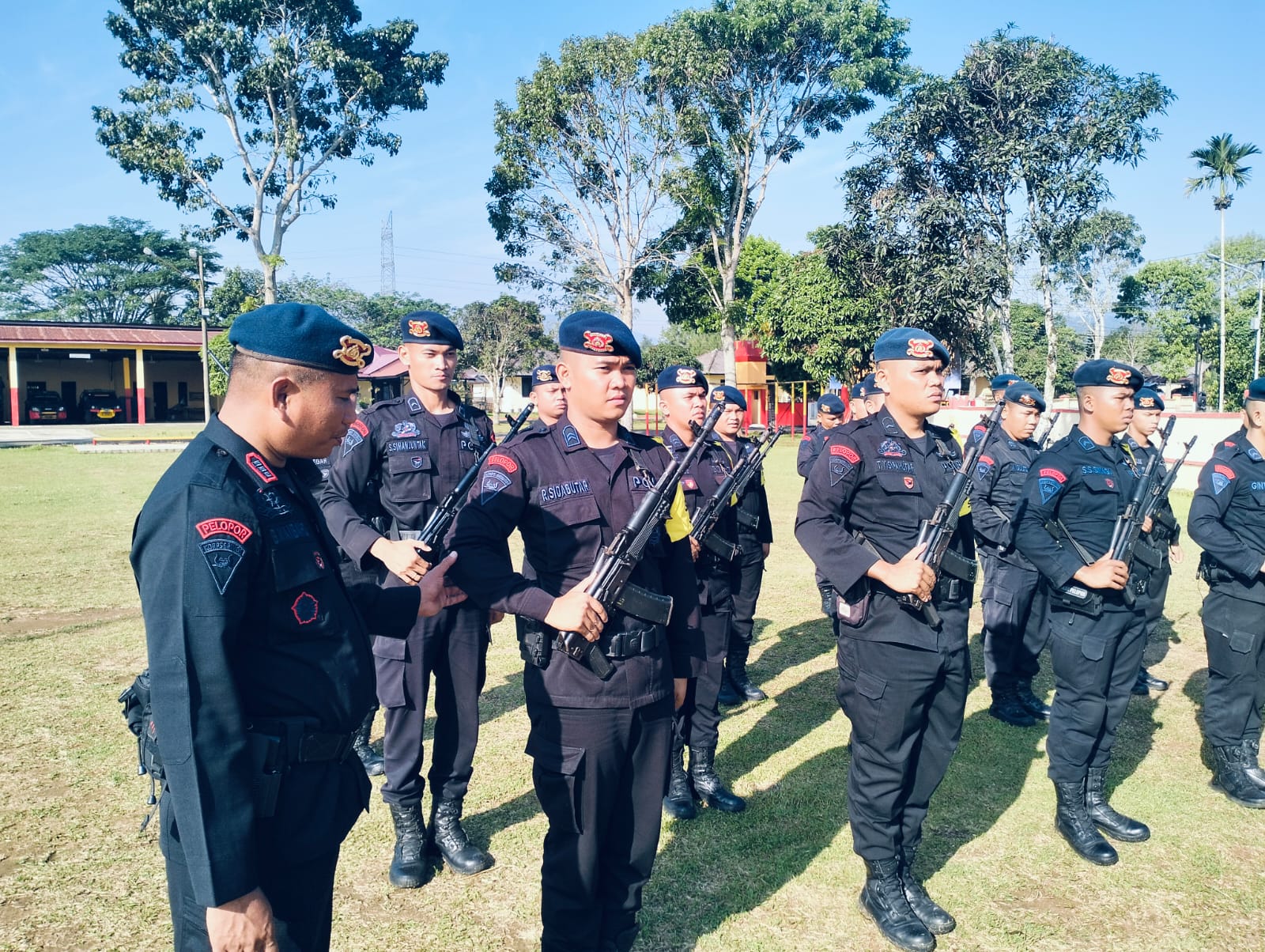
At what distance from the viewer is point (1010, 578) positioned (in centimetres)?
584

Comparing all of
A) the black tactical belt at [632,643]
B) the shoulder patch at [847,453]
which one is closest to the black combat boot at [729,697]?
the shoulder patch at [847,453]

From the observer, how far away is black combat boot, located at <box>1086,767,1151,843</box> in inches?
152

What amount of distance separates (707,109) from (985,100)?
312 inches

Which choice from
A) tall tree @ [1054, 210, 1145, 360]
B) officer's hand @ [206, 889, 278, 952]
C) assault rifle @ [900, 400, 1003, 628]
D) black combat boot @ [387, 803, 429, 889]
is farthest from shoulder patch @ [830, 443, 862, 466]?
tall tree @ [1054, 210, 1145, 360]

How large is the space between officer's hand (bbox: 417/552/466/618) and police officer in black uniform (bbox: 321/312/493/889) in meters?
0.32

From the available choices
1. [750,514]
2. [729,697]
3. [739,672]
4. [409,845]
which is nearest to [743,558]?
[750,514]

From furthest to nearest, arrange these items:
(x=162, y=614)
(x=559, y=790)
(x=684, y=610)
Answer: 1. (x=684, y=610)
2. (x=559, y=790)
3. (x=162, y=614)

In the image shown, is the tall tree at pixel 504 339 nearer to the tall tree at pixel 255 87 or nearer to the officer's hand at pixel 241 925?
the tall tree at pixel 255 87

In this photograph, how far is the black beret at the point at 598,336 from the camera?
2.78m

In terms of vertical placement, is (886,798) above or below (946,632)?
below

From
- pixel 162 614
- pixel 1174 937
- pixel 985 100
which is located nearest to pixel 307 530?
pixel 162 614

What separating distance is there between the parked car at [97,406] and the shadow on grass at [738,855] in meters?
49.2

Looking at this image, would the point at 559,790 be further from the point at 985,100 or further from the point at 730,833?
the point at 985,100

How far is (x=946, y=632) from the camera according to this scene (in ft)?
10.5
